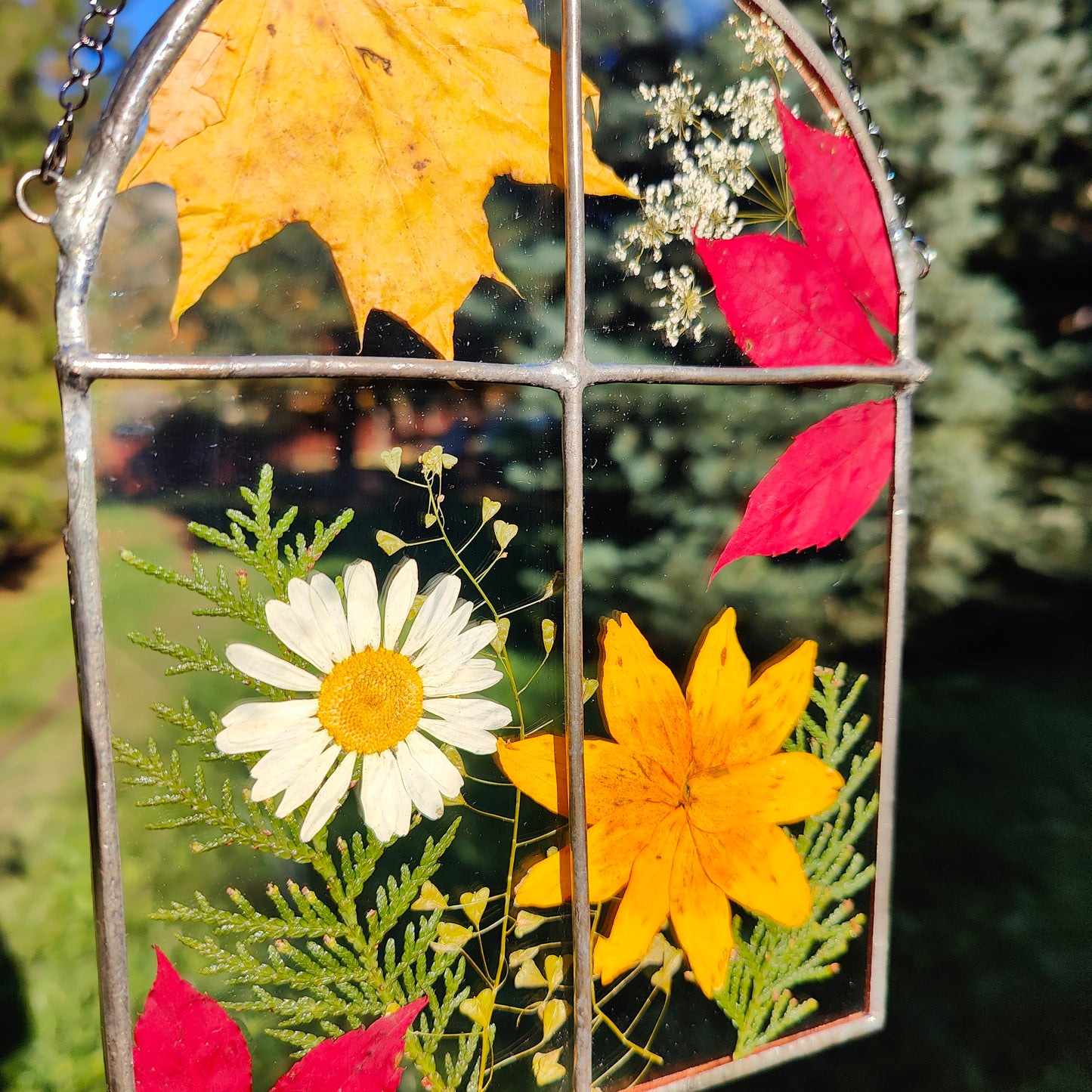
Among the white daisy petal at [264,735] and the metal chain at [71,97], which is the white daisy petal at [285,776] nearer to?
the white daisy petal at [264,735]

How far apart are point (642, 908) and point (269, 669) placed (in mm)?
317

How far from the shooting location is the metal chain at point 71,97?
447mm

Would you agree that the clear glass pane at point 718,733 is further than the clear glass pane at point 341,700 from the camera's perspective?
Yes

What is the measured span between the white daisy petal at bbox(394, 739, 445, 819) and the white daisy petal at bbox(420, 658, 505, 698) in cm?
4

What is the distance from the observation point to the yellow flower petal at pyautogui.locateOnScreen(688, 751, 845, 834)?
62 centimetres

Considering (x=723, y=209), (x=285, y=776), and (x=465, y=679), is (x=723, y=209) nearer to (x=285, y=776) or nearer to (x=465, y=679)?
(x=465, y=679)

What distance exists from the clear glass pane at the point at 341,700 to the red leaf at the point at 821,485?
0.17 meters

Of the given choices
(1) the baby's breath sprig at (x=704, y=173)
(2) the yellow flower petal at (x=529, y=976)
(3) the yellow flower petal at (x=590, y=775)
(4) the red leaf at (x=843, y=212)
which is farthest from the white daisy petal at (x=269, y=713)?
(4) the red leaf at (x=843, y=212)

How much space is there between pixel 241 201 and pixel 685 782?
0.48 m

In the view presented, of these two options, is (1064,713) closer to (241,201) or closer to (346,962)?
(346,962)

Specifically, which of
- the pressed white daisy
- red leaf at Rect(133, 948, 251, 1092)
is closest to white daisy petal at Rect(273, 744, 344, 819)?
the pressed white daisy

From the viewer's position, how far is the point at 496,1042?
579 mm

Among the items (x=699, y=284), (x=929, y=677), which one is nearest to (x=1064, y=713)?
(x=929, y=677)

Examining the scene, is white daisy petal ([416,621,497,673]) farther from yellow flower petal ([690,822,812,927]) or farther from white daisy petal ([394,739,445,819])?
yellow flower petal ([690,822,812,927])
